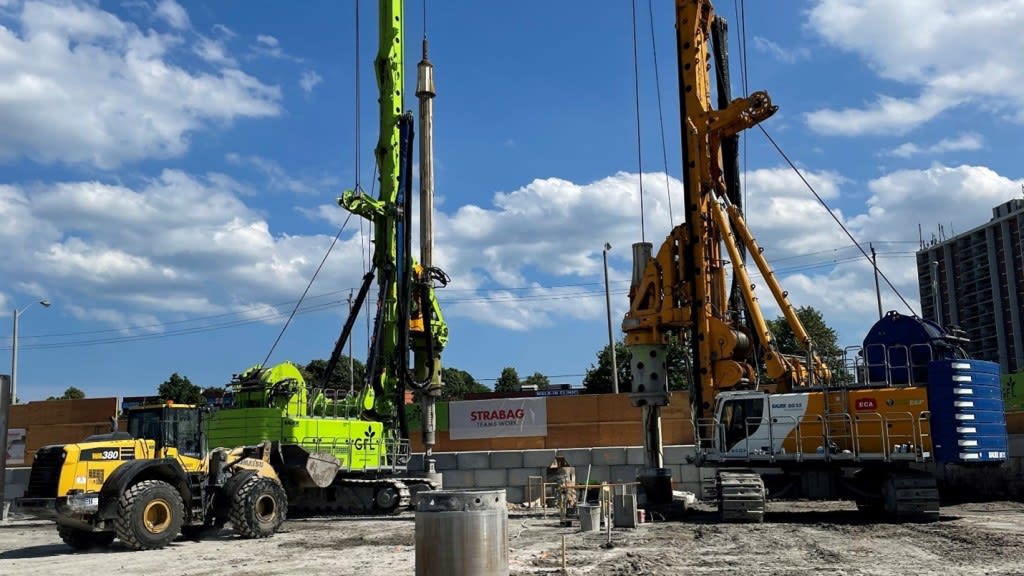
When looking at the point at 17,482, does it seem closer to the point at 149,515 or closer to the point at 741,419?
the point at 149,515

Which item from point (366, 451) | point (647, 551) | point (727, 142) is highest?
point (727, 142)

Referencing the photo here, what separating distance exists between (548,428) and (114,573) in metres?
17.1

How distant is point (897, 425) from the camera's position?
1891 centimetres

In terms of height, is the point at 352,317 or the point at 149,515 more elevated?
the point at 352,317

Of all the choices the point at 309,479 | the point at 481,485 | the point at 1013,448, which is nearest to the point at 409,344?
the point at 481,485

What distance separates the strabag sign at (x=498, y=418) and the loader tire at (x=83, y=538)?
13827 millimetres

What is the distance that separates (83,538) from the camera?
56.3 feet

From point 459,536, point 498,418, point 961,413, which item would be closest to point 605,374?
point 498,418

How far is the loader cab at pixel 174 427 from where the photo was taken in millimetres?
19516

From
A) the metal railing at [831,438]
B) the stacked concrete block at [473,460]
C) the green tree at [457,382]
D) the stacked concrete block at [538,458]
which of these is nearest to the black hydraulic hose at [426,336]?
the stacked concrete block at [473,460]

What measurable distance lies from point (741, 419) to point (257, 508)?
10.8 metres

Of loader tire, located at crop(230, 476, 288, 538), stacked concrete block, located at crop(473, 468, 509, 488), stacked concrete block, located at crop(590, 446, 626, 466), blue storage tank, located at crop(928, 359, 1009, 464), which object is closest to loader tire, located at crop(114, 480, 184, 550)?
loader tire, located at crop(230, 476, 288, 538)

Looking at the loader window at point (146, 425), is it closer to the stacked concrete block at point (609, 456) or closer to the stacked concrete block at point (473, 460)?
the stacked concrete block at point (473, 460)

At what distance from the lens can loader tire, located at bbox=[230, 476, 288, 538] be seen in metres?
18.0
